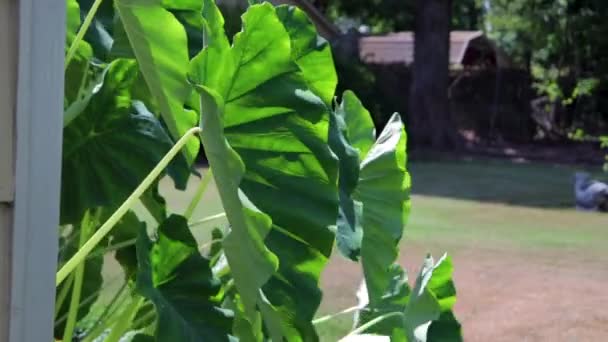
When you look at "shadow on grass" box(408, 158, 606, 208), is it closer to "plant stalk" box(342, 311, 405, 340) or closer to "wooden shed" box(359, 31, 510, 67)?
"plant stalk" box(342, 311, 405, 340)

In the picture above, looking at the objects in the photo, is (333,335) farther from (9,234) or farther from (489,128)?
(489,128)

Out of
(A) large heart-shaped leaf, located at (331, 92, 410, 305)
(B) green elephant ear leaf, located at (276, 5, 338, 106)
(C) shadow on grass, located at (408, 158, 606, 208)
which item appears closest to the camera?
(B) green elephant ear leaf, located at (276, 5, 338, 106)

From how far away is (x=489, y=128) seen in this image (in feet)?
98.7

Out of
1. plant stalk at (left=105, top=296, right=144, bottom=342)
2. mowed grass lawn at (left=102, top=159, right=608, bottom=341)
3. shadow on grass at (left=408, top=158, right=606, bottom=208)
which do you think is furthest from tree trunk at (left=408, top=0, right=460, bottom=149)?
plant stalk at (left=105, top=296, right=144, bottom=342)

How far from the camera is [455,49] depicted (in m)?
40.8

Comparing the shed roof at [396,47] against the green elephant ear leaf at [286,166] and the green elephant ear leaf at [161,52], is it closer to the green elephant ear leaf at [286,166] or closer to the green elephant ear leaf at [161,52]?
the green elephant ear leaf at [286,166]

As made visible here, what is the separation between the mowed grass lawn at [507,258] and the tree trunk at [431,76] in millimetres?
9132

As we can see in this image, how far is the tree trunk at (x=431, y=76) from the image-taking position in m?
25.4

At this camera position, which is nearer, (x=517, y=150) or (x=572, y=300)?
(x=572, y=300)

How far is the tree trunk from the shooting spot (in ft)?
83.5

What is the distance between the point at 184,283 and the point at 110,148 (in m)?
0.60

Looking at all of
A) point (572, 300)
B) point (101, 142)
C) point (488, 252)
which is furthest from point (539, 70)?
point (101, 142)

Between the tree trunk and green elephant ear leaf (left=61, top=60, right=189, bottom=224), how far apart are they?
74.1 feet

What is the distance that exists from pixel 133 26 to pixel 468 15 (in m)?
52.2
